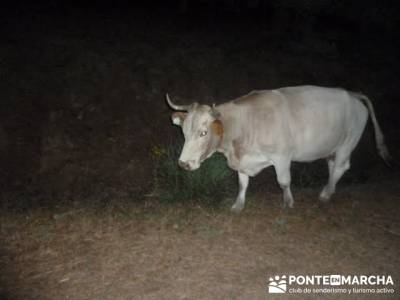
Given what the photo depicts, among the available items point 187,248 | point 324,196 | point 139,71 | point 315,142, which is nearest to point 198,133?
point 187,248

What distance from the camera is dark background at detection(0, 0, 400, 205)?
7.89 m

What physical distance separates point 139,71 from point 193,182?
447cm

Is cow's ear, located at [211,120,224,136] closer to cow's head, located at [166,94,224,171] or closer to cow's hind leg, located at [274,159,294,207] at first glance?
cow's head, located at [166,94,224,171]

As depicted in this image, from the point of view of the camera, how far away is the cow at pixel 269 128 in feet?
18.6

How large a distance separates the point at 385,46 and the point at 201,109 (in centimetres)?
1063

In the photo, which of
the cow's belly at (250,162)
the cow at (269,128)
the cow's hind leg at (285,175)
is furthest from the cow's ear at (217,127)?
the cow's hind leg at (285,175)

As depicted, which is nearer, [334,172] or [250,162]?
[250,162]

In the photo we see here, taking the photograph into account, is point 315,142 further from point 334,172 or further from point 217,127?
point 217,127

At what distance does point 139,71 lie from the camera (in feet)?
33.8

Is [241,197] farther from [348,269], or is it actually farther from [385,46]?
[385,46]

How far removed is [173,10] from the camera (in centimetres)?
1364

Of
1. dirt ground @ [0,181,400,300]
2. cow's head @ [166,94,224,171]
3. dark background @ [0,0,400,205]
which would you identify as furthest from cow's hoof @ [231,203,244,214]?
dark background @ [0,0,400,205]

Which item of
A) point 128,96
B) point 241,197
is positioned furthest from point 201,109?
point 128,96

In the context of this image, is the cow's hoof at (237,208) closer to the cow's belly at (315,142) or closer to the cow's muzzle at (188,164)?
the cow's belly at (315,142)
